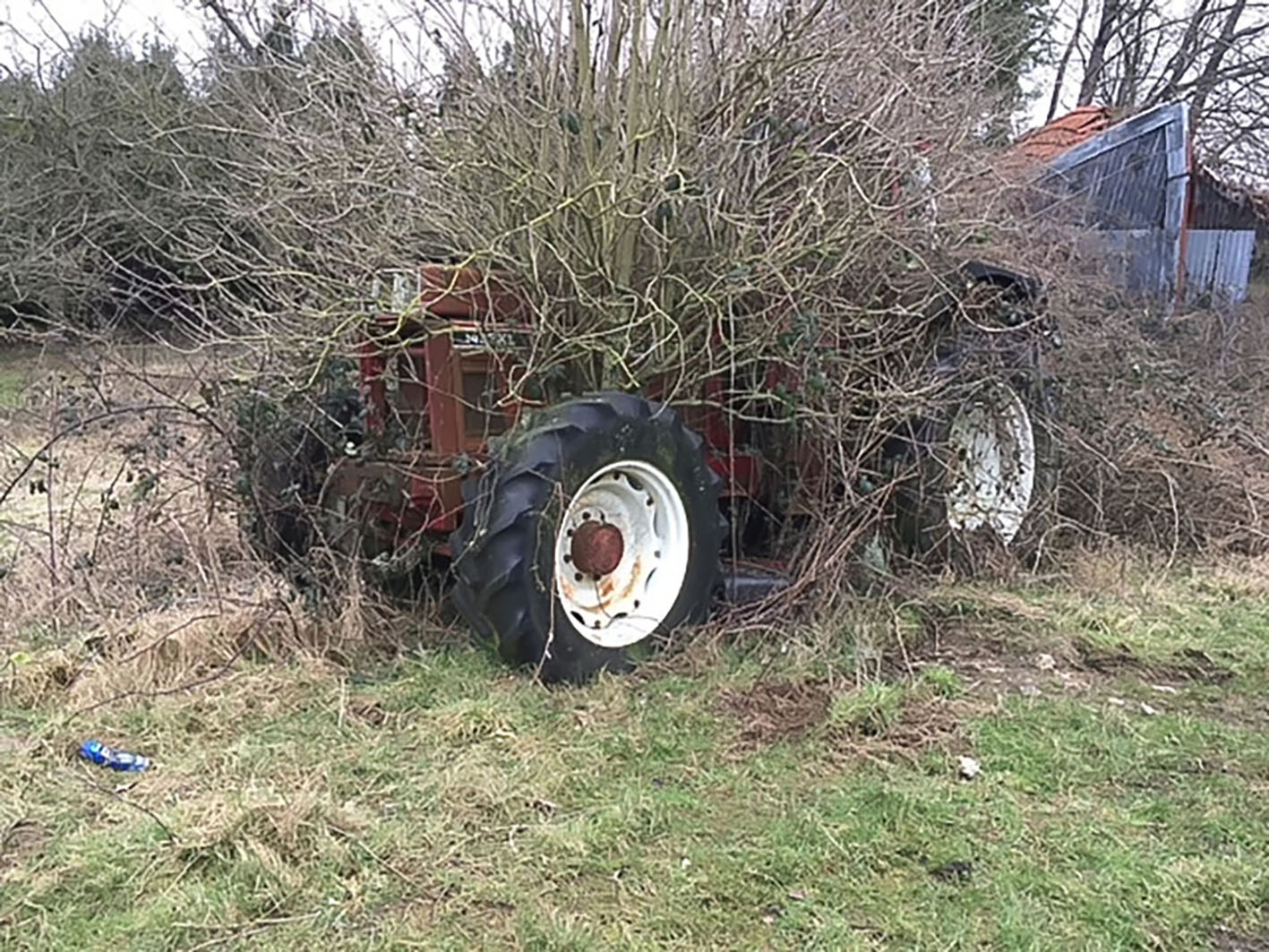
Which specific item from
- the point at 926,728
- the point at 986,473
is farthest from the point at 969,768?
the point at 986,473

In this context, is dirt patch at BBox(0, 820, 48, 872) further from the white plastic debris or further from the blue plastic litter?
the white plastic debris

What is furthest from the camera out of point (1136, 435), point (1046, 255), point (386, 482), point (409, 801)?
point (1046, 255)

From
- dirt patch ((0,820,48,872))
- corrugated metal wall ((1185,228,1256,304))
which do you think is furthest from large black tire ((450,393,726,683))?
corrugated metal wall ((1185,228,1256,304))

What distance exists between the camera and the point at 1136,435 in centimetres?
639

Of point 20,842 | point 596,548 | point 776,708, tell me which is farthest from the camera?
point 596,548

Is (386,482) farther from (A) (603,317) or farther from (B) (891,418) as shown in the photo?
(B) (891,418)

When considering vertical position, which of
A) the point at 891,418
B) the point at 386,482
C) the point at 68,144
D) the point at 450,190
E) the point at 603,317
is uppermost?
the point at 68,144

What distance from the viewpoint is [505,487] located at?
3934 millimetres

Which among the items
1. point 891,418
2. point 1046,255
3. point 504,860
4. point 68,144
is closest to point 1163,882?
point 504,860

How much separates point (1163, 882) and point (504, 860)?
1.54 m

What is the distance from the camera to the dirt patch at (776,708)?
3.74m

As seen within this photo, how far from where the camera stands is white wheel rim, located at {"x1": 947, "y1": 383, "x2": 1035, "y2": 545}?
573cm

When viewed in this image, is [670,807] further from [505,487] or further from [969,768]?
[505,487]

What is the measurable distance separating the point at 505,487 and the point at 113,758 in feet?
4.56
